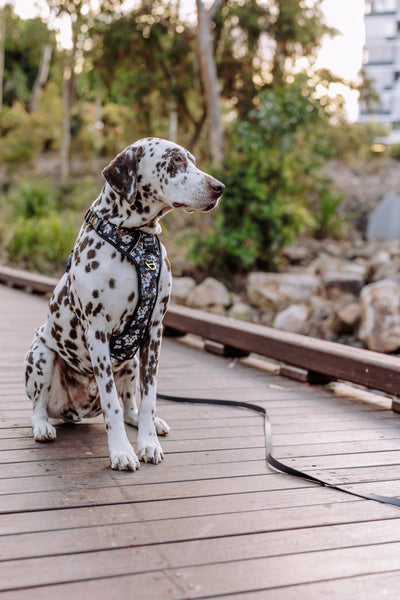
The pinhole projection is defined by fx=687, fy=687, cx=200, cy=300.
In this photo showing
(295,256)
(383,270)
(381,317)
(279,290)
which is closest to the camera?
(381,317)

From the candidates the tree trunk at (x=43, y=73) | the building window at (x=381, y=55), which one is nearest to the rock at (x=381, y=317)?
the tree trunk at (x=43, y=73)

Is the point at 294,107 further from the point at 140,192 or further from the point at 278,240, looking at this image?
the point at 140,192

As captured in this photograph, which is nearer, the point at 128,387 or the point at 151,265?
the point at 151,265

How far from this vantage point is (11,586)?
1.71 meters

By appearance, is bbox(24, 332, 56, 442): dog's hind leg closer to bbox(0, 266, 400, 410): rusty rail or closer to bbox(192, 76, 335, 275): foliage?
bbox(0, 266, 400, 410): rusty rail

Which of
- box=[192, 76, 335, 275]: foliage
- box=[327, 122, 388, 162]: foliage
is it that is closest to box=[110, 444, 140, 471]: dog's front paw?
box=[192, 76, 335, 275]: foliage

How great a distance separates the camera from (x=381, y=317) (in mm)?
7707

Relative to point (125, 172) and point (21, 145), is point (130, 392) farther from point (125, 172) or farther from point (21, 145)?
point (21, 145)

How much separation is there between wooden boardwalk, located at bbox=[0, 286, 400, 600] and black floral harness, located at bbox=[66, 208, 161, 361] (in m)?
0.48

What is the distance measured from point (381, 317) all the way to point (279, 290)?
1898 mm

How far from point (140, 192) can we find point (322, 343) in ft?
6.64

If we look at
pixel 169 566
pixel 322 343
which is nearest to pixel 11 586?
pixel 169 566

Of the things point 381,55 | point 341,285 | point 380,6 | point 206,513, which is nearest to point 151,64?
point 341,285

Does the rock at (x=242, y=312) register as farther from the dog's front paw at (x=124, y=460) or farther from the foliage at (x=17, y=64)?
the foliage at (x=17, y=64)
